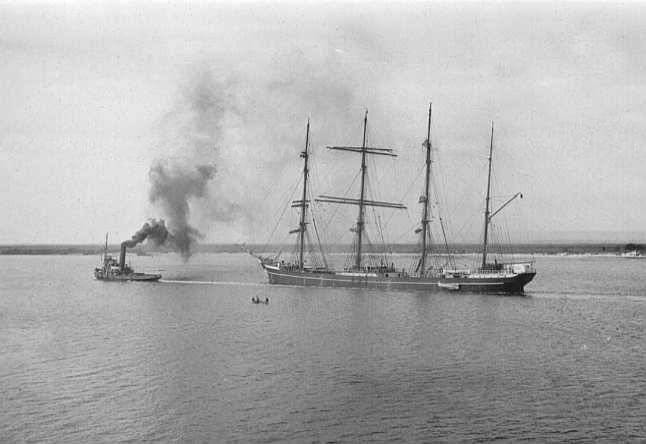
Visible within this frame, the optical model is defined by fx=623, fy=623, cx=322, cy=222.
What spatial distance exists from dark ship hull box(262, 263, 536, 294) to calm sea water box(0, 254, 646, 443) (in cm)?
1424

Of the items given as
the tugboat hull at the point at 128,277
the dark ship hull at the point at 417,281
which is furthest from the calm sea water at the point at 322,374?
the tugboat hull at the point at 128,277

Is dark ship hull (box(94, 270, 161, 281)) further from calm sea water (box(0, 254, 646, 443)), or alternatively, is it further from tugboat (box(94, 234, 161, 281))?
calm sea water (box(0, 254, 646, 443))

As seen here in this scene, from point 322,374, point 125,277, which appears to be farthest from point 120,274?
point 322,374

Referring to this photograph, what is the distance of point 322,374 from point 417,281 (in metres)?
47.5

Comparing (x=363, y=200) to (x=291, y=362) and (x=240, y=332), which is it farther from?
(x=291, y=362)

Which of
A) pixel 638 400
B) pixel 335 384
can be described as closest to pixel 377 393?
pixel 335 384

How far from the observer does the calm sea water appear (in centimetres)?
2539

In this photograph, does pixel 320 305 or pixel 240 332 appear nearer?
pixel 240 332

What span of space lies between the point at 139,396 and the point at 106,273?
2975 inches

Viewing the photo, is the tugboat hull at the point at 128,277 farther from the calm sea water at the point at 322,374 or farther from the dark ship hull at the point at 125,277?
the calm sea water at the point at 322,374

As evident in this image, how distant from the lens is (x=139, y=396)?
2925 centimetres

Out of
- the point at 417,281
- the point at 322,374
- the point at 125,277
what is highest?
the point at 417,281

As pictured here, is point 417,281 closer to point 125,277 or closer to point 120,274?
point 125,277

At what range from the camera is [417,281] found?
79.7m
